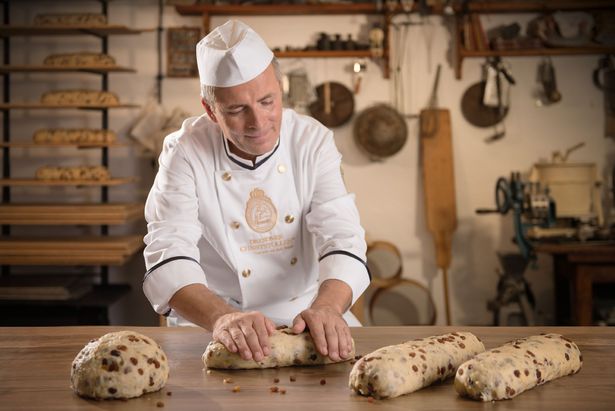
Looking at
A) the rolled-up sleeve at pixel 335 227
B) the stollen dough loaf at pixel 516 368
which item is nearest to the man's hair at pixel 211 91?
the rolled-up sleeve at pixel 335 227

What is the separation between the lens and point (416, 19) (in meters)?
5.27

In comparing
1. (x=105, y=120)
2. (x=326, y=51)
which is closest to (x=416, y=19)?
(x=326, y=51)

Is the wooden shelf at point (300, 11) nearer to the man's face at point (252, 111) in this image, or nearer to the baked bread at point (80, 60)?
the baked bread at point (80, 60)

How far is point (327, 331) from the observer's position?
73.3 inches

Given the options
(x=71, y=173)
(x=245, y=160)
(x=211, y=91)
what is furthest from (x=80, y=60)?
(x=211, y=91)

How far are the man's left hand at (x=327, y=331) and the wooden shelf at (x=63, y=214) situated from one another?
299 cm

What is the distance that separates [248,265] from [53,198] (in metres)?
3.30

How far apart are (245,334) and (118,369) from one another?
0.32 metres

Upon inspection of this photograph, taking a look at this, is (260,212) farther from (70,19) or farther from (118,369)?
(70,19)

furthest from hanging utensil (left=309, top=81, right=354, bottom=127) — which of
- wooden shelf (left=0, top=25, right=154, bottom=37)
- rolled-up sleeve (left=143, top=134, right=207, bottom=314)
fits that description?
rolled-up sleeve (left=143, top=134, right=207, bottom=314)

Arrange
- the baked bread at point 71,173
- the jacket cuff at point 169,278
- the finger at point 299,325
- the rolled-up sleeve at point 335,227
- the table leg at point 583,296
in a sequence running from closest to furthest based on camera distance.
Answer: the finger at point 299,325, the jacket cuff at point 169,278, the rolled-up sleeve at point 335,227, the table leg at point 583,296, the baked bread at point 71,173

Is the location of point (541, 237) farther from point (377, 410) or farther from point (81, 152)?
point (377, 410)

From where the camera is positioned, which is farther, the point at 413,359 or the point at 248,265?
the point at 248,265

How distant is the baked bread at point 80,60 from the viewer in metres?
4.83
